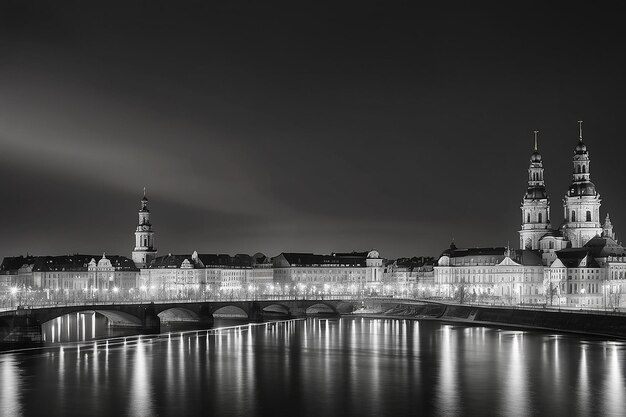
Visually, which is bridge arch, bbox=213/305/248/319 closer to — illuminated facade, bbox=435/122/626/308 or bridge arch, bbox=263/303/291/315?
bridge arch, bbox=263/303/291/315

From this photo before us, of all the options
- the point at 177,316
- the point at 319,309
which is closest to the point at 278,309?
the point at 319,309

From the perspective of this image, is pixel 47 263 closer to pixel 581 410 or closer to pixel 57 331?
pixel 57 331

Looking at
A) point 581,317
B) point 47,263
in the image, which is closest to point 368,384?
point 581,317

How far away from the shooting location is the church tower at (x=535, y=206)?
16275cm

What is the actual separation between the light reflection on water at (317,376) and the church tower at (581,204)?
2314 inches

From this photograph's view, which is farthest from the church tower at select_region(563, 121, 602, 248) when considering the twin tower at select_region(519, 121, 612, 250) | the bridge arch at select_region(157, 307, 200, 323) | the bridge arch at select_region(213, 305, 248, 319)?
the bridge arch at select_region(157, 307, 200, 323)

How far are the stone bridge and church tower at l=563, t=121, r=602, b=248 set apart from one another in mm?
36705

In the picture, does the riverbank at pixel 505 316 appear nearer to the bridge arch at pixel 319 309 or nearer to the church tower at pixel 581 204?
the bridge arch at pixel 319 309

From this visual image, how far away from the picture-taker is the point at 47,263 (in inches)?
7726

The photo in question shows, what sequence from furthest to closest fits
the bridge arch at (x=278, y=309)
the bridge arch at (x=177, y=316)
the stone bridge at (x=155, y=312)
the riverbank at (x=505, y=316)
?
the bridge arch at (x=278, y=309), the bridge arch at (x=177, y=316), the riverbank at (x=505, y=316), the stone bridge at (x=155, y=312)

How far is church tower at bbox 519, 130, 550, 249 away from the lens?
534 feet

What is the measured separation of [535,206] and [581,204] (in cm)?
1038

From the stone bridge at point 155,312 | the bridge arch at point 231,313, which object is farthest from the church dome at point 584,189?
the bridge arch at point 231,313

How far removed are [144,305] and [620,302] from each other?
218ft
